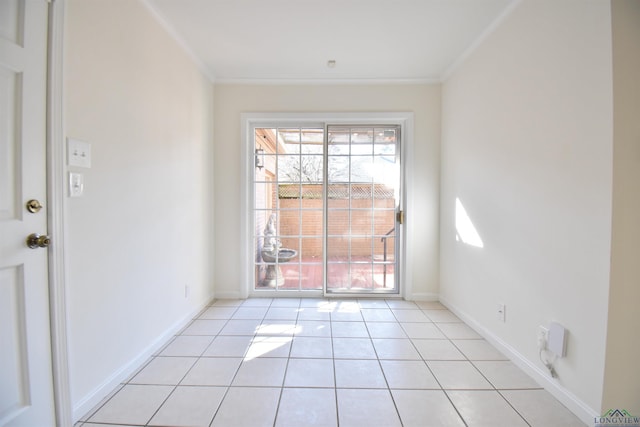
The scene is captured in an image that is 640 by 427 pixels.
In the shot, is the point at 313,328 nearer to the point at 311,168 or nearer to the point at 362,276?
the point at 362,276

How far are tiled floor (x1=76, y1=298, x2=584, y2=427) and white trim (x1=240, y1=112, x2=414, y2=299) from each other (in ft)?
2.11

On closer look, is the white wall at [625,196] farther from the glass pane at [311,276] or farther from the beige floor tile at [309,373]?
the glass pane at [311,276]

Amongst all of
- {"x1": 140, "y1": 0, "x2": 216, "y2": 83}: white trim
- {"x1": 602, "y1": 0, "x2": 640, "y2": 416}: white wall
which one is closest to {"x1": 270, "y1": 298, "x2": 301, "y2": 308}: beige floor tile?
{"x1": 602, "y1": 0, "x2": 640, "y2": 416}: white wall

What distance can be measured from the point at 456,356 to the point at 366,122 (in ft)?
7.73

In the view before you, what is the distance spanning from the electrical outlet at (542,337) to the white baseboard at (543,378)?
0.15 m

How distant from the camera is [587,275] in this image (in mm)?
1382

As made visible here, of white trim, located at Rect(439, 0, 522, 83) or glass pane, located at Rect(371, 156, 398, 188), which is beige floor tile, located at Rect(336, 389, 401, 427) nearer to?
glass pane, located at Rect(371, 156, 398, 188)

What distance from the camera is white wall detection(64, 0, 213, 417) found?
1.40 metres

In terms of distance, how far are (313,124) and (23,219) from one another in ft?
8.30

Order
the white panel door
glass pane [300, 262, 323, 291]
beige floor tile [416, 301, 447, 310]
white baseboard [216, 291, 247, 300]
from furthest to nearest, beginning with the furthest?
glass pane [300, 262, 323, 291], white baseboard [216, 291, 247, 300], beige floor tile [416, 301, 447, 310], the white panel door

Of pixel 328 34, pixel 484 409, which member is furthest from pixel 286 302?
pixel 328 34

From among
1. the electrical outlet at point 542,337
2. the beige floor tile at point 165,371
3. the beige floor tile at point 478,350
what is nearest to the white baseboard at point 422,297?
the beige floor tile at point 478,350

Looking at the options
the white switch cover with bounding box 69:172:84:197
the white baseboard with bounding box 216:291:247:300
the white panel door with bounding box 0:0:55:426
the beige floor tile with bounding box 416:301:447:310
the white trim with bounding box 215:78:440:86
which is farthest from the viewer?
the white baseboard with bounding box 216:291:247:300

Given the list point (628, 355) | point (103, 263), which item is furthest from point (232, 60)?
point (628, 355)
